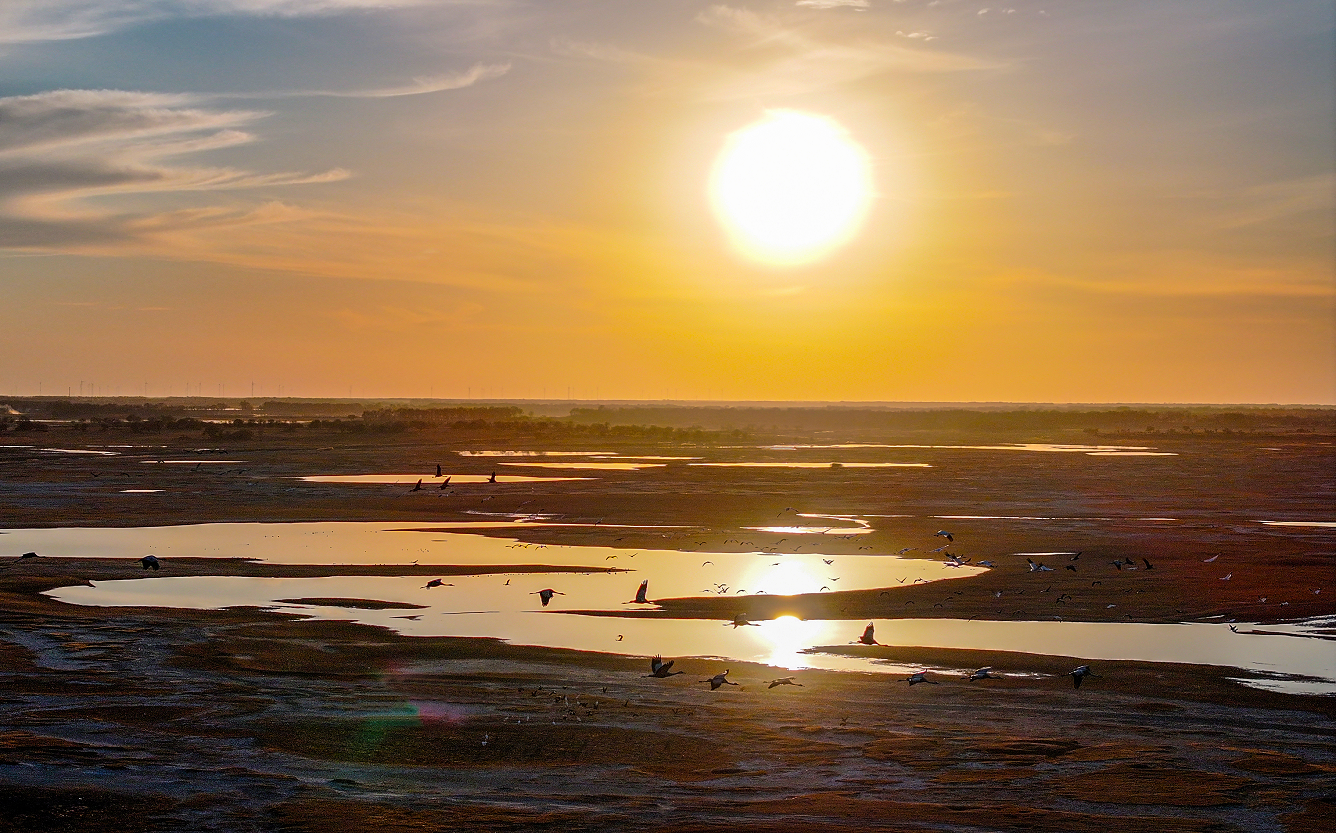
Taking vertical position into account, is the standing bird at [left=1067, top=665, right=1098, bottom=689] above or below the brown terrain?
above

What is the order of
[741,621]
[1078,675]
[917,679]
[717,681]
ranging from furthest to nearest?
[741,621] < [917,679] < [1078,675] < [717,681]

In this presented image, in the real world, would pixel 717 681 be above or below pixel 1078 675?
below

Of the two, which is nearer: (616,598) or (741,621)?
(741,621)

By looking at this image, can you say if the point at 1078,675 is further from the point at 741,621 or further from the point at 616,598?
the point at 616,598

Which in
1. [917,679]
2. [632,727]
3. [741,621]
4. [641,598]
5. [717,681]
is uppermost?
[641,598]

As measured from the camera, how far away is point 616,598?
90.4 ft

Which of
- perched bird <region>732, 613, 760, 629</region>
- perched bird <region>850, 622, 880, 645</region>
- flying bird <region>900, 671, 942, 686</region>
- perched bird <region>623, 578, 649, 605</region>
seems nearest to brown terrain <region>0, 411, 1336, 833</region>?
flying bird <region>900, 671, 942, 686</region>

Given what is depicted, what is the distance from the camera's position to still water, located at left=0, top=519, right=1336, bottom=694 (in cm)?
2175

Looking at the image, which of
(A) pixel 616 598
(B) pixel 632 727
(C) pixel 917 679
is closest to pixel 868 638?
(C) pixel 917 679

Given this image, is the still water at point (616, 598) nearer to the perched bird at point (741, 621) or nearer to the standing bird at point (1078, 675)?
the perched bird at point (741, 621)

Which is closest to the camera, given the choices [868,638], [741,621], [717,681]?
[717,681]

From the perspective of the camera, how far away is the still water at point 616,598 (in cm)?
2175

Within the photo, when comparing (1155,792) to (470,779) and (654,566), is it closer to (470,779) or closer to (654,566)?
(470,779)

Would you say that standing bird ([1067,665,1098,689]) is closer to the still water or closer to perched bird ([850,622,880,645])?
the still water
